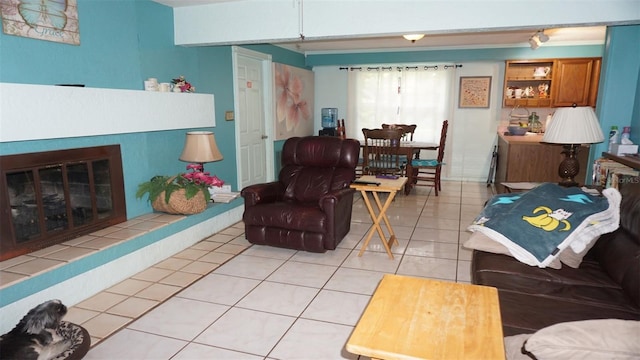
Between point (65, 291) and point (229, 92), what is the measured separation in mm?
3134

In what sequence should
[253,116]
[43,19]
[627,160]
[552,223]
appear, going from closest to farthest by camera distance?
1. [552,223]
2. [43,19]
3. [627,160]
4. [253,116]

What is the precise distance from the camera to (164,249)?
3494 mm

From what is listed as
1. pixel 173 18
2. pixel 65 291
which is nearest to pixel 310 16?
pixel 173 18

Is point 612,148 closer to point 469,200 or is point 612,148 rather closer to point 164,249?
point 469,200

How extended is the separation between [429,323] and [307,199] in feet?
8.85

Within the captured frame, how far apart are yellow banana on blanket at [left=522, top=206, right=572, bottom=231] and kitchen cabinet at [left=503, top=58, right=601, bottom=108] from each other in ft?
16.2

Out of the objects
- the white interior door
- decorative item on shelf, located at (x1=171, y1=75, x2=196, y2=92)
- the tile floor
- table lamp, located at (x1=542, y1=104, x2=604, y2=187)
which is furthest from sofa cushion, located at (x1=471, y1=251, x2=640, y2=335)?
the white interior door

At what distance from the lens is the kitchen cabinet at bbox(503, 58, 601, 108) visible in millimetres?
6219

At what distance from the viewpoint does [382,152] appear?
18.5ft

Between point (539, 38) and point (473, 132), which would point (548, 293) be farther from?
point (473, 132)

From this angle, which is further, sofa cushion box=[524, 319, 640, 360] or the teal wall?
the teal wall

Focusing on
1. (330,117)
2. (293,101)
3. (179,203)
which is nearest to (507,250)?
(179,203)

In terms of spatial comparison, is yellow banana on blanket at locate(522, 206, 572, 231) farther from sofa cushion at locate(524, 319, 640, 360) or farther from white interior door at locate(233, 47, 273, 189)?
white interior door at locate(233, 47, 273, 189)

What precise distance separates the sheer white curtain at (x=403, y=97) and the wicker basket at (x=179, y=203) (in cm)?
440
